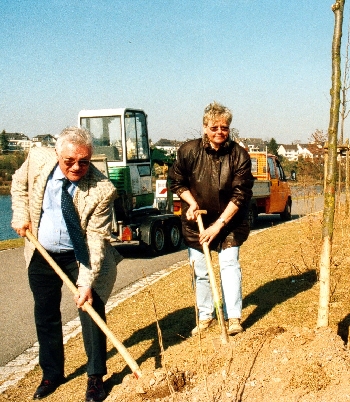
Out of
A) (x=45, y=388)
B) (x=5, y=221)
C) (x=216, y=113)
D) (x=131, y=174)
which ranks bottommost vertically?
(x=5, y=221)

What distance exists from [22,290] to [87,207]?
551 cm

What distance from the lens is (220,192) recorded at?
488cm

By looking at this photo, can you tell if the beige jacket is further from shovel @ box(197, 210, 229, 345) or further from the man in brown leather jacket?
the man in brown leather jacket

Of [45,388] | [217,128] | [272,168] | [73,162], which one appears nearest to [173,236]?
[272,168]

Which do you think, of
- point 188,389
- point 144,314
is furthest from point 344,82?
point 188,389

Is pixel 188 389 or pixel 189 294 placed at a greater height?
pixel 188 389

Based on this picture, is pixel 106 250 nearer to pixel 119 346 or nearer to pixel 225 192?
pixel 119 346

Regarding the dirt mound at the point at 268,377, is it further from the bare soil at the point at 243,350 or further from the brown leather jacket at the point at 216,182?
the brown leather jacket at the point at 216,182

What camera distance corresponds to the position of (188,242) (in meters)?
5.10

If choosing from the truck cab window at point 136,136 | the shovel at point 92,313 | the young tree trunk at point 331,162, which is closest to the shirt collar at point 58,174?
the shovel at point 92,313

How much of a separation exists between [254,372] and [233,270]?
4.65 ft

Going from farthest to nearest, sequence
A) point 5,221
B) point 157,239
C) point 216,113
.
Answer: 1. point 5,221
2. point 157,239
3. point 216,113

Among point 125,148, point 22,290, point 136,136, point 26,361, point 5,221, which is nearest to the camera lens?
point 26,361

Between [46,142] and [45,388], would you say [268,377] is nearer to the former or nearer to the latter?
[45,388]
